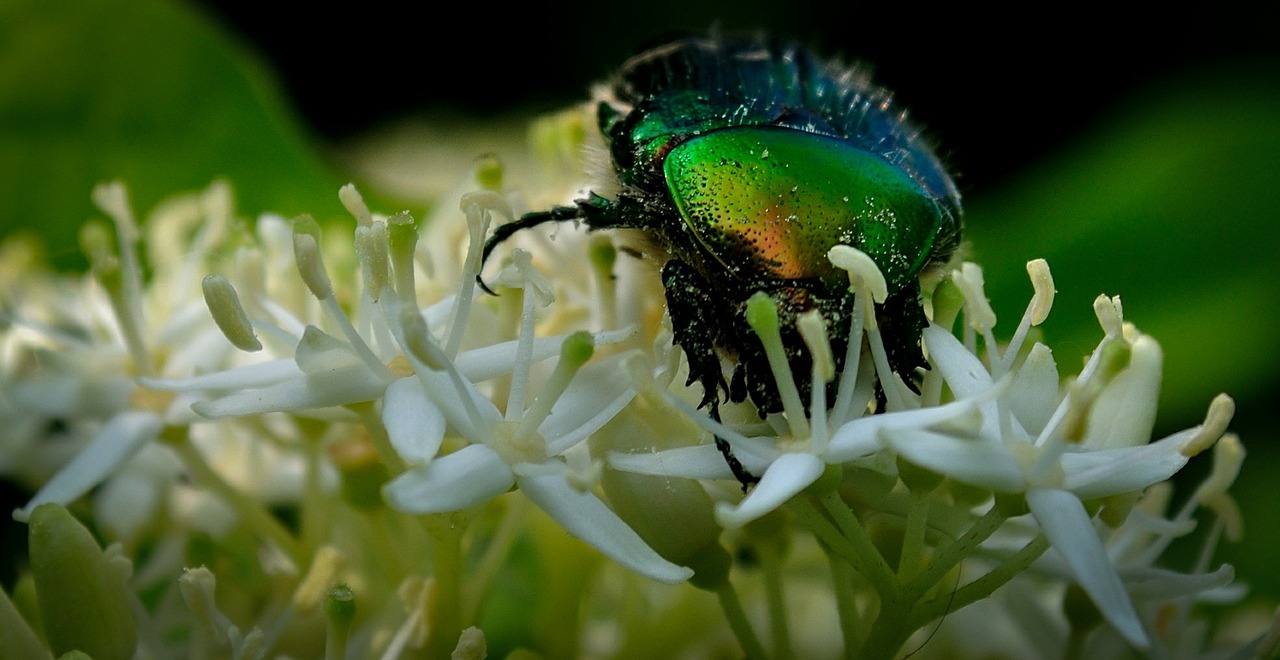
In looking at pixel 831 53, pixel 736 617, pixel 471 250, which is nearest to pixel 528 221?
pixel 471 250

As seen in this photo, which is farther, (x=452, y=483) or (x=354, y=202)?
(x=354, y=202)

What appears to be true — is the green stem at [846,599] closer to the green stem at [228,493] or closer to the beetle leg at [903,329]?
the beetle leg at [903,329]

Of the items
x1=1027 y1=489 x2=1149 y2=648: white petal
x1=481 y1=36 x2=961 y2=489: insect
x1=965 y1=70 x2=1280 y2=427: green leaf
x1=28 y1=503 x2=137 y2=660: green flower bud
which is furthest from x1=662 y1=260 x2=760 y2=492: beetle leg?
x1=965 y1=70 x2=1280 y2=427: green leaf

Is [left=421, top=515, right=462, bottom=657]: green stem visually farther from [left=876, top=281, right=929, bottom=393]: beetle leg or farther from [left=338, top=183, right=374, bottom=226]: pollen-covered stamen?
[left=876, top=281, right=929, bottom=393]: beetle leg

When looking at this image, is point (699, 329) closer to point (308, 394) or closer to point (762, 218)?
point (762, 218)

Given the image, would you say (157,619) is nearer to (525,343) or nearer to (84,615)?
(84,615)

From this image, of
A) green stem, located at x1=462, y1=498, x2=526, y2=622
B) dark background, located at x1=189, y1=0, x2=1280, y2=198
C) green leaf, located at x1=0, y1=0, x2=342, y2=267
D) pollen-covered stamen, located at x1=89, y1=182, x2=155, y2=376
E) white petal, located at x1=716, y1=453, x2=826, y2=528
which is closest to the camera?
white petal, located at x1=716, y1=453, x2=826, y2=528

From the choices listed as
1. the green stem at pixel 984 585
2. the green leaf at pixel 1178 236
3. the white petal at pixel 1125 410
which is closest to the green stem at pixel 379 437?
the green stem at pixel 984 585
